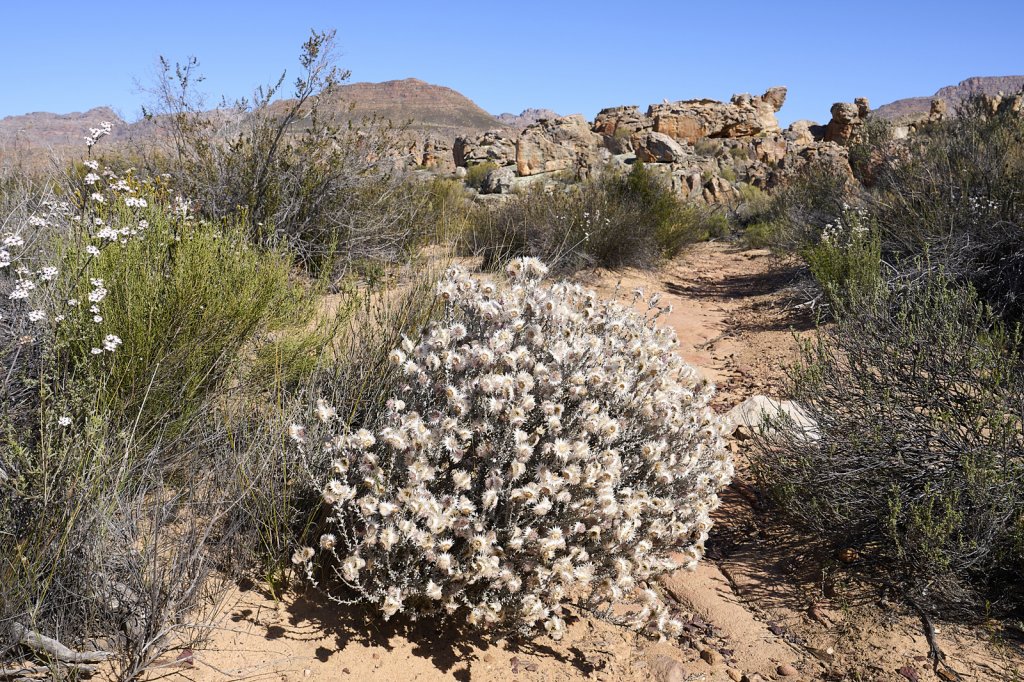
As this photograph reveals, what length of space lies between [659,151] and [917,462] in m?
22.7

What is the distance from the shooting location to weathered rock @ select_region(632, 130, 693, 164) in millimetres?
24123

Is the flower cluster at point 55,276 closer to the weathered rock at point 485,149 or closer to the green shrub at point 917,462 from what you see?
the green shrub at point 917,462

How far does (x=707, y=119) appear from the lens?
117 feet

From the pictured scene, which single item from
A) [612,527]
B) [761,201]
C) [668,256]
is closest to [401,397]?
[612,527]

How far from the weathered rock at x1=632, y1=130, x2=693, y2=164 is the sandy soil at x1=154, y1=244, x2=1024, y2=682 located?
21613 millimetres

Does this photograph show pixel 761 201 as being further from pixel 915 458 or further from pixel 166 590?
pixel 166 590

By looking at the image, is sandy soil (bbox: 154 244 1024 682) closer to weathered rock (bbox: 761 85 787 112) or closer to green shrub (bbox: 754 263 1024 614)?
green shrub (bbox: 754 263 1024 614)

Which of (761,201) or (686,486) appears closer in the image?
(686,486)

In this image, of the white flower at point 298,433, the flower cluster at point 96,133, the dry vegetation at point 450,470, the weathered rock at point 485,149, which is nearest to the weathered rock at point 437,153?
the weathered rock at point 485,149

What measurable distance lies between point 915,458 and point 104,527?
3.32 metres

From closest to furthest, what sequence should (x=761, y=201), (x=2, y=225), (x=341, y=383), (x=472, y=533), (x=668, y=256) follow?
(x=472, y=533) → (x=341, y=383) → (x=2, y=225) → (x=668, y=256) → (x=761, y=201)

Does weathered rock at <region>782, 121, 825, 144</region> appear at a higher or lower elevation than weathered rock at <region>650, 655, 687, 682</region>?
higher

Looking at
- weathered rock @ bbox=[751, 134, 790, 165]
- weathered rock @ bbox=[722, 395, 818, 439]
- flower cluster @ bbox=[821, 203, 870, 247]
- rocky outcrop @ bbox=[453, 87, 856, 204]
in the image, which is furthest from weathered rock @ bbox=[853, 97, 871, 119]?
weathered rock @ bbox=[722, 395, 818, 439]

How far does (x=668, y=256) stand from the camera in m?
12.7
